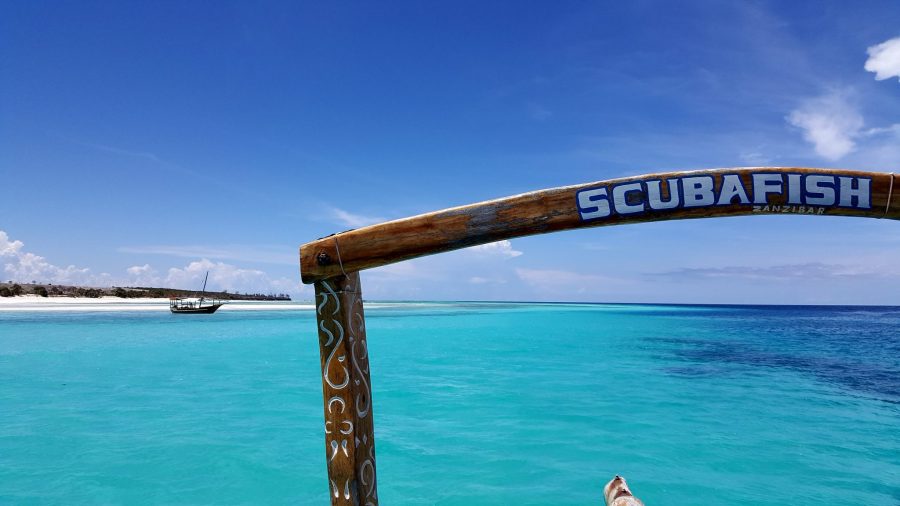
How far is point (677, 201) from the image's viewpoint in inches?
97.8

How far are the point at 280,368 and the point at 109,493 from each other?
11.6 meters

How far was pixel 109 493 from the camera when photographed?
6617 mm

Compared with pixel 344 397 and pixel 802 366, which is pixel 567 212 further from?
pixel 802 366

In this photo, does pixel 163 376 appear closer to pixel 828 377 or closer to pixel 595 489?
pixel 595 489

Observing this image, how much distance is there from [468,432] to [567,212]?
809 centimetres

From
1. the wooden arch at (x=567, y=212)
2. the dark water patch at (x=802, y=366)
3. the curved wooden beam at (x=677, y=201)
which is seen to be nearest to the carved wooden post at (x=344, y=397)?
the wooden arch at (x=567, y=212)

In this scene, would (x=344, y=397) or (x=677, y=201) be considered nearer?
(x=677, y=201)

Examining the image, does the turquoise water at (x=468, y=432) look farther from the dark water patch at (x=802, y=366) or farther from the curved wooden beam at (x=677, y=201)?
the curved wooden beam at (x=677, y=201)

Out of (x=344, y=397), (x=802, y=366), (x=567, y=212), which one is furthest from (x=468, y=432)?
(x=802, y=366)

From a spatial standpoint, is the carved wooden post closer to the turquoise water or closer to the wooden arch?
the wooden arch

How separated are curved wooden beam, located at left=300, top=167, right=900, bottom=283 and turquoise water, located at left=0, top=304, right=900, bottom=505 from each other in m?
5.29

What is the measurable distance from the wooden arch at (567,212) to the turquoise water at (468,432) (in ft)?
15.0

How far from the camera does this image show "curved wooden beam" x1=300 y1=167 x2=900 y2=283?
2.49m

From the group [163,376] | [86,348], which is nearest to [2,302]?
[86,348]
